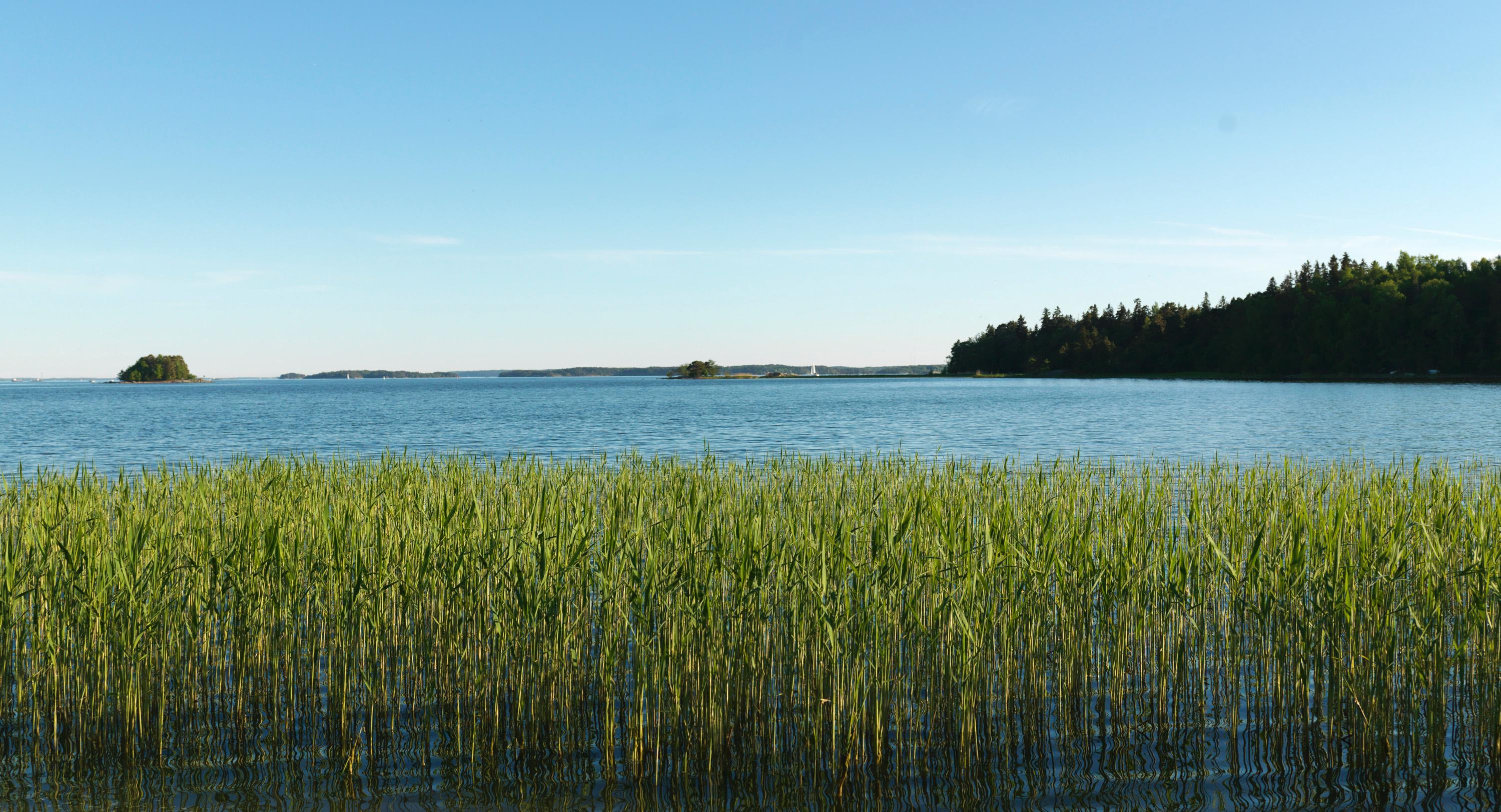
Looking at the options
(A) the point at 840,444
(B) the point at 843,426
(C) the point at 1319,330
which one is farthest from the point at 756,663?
(C) the point at 1319,330

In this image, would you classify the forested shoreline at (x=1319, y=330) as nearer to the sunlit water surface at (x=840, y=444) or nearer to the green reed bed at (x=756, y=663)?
the sunlit water surface at (x=840, y=444)

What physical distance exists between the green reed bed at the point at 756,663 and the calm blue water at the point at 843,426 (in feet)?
28.8

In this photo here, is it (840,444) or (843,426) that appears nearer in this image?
(840,444)

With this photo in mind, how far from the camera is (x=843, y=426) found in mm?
40688

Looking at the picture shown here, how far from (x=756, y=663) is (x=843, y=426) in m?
35.6

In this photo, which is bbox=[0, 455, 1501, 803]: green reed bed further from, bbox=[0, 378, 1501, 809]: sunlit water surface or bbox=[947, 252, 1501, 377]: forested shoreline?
bbox=[947, 252, 1501, 377]: forested shoreline

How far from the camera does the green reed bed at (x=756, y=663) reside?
5.10 meters

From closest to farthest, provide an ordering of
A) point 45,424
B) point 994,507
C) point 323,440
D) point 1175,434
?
point 994,507 → point 1175,434 → point 323,440 → point 45,424

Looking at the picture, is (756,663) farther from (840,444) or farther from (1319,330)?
(1319,330)

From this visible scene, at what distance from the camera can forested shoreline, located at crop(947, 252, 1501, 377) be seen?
77750mm

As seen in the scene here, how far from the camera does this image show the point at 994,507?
304 inches

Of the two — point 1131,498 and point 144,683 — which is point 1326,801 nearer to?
point 1131,498

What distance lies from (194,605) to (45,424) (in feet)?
177

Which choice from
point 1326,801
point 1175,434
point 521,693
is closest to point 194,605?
point 521,693
